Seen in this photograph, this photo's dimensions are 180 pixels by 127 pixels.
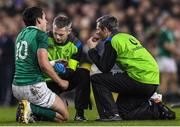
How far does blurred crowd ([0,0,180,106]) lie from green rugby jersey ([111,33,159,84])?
26.3 ft

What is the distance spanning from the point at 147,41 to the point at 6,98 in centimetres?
414

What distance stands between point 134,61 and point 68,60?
1162mm

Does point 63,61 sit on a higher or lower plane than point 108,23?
lower

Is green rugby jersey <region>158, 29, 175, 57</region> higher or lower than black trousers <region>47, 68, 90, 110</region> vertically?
higher

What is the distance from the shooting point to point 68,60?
513 inches

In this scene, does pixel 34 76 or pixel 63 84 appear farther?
pixel 63 84

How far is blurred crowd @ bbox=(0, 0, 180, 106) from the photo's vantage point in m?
21.2

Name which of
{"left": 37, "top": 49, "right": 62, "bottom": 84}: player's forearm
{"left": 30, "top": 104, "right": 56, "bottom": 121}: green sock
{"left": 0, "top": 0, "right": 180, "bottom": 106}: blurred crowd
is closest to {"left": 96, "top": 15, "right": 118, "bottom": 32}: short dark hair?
{"left": 37, "top": 49, "right": 62, "bottom": 84}: player's forearm

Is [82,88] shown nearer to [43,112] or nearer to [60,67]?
[60,67]

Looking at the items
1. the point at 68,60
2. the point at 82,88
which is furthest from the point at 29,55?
the point at 82,88

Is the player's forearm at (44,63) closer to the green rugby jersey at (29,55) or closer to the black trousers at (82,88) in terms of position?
the green rugby jersey at (29,55)

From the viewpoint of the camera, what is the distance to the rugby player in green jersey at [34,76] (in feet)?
39.9

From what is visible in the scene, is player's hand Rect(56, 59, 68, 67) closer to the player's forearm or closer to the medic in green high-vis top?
the medic in green high-vis top

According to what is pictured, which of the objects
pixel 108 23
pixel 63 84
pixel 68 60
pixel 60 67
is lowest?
pixel 63 84
